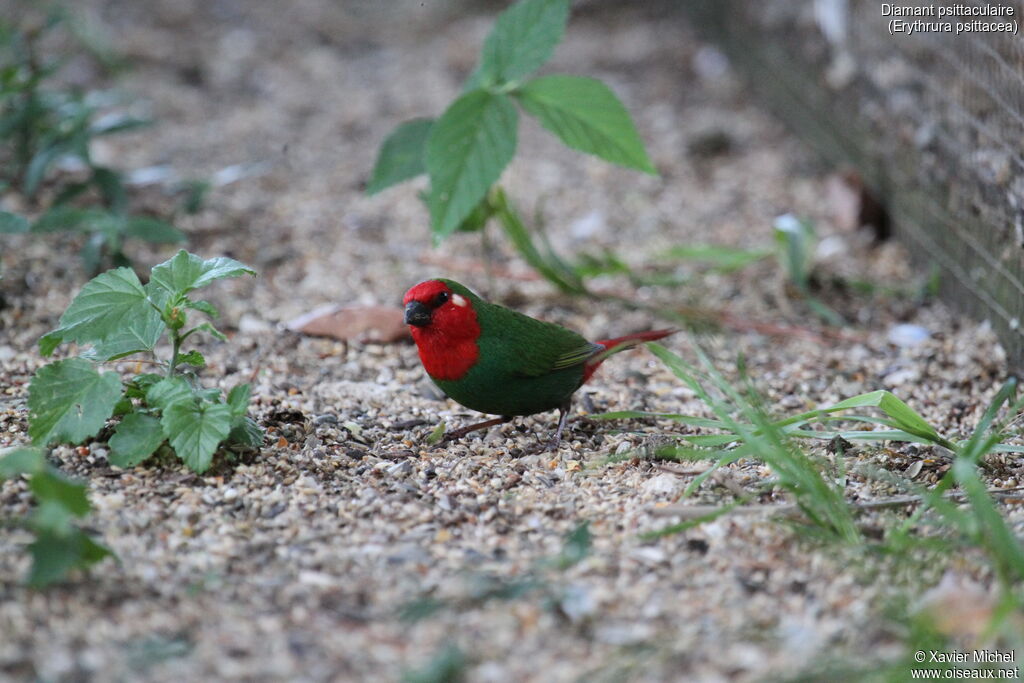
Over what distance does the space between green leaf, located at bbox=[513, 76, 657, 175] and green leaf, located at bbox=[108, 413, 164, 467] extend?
1.31 m

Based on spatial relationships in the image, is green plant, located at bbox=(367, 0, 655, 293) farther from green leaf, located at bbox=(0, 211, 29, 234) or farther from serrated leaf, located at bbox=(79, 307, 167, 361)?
green leaf, located at bbox=(0, 211, 29, 234)

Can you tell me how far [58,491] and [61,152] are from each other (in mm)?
2146

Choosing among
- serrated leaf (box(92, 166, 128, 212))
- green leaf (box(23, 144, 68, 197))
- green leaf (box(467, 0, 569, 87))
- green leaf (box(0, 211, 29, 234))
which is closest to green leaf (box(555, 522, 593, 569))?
green leaf (box(467, 0, 569, 87))

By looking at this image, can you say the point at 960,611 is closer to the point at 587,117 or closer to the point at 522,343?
the point at 522,343

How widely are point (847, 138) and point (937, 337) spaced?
152 cm

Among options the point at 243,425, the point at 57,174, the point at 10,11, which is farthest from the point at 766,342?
the point at 10,11

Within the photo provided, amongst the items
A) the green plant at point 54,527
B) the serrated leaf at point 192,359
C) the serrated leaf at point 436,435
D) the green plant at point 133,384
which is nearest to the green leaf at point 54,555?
the green plant at point 54,527

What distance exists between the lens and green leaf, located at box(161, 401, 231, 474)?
233 cm

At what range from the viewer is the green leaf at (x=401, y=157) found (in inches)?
129

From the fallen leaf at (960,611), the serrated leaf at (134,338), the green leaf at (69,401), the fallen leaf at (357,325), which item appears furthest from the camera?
the fallen leaf at (357,325)

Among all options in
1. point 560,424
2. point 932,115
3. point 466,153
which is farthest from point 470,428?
point 932,115

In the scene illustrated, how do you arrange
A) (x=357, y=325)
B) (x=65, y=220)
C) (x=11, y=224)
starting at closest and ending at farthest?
(x=11, y=224) → (x=65, y=220) → (x=357, y=325)

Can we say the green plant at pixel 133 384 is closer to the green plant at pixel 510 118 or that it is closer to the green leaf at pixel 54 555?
the green leaf at pixel 54 555

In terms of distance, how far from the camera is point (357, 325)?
350cm
